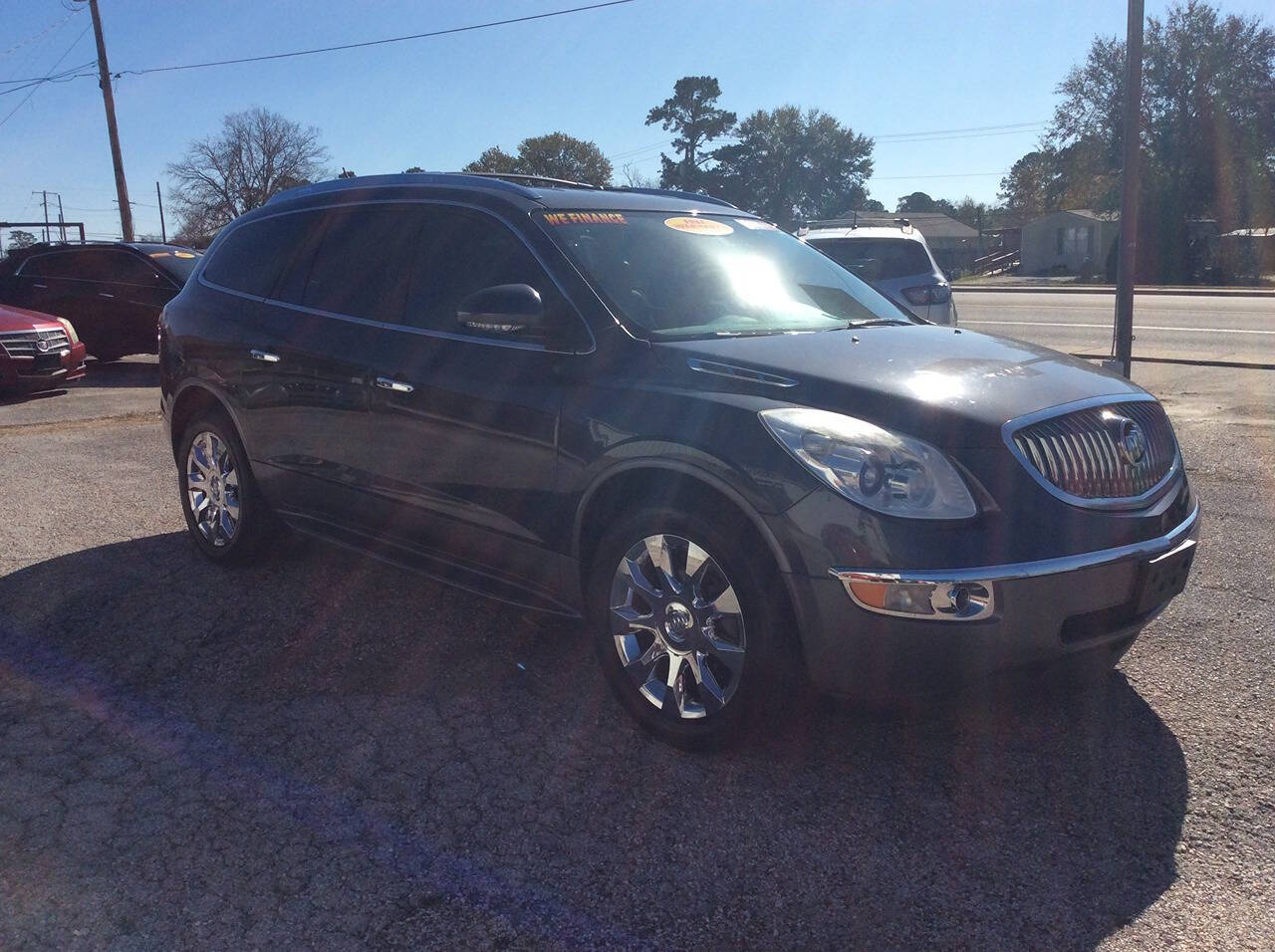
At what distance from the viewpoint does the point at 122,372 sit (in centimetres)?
1529

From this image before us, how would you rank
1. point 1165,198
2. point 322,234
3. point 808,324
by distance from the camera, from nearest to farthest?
point 808,324 → point 322,234 → point 1165,198

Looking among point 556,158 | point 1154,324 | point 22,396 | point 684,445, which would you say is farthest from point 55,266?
point 556,158

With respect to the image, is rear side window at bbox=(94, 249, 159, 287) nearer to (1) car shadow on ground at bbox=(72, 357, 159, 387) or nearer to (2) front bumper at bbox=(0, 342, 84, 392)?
(1) car shadow on ground at bbox=(72, 357, 159, 387)

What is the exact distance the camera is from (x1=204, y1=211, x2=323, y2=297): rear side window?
5238 mm

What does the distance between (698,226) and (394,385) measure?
4.71 ft

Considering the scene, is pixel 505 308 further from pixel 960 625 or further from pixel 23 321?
pixel 23 321

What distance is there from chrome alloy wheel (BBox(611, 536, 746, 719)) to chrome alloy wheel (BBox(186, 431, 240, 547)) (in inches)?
105

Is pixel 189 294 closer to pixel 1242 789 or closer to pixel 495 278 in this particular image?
pixel 495 278

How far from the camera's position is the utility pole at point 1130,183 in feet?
42.3

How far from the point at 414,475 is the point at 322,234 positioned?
1.45 m

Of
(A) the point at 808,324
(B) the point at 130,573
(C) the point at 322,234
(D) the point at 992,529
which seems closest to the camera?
(D) the point at 992,529

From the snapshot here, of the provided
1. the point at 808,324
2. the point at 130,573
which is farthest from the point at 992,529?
the point at 130,573

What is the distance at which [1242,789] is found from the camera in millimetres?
3297

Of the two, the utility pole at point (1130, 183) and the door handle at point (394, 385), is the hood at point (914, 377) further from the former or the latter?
the utility pole at point (1130, 183)
